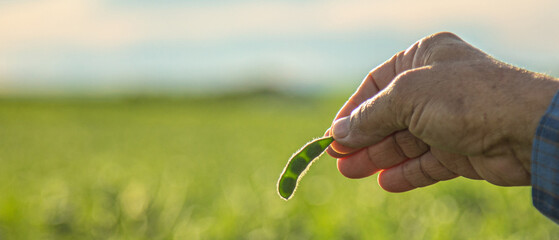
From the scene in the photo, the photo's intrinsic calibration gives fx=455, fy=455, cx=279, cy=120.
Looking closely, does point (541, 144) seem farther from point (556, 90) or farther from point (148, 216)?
point (148, 216)

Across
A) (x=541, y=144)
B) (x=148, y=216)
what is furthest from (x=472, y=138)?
(x=148, y=216)

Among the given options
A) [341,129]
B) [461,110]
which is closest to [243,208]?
[341,129]

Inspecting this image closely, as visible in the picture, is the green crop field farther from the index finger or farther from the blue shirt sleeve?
the blue shirt sleeve

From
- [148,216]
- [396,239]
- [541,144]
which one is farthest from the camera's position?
[148,216]

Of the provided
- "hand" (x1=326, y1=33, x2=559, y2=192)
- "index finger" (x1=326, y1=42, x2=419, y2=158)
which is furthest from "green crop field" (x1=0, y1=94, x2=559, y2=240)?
"hand" (x1=326, y1=33, x2=559, y2=192)

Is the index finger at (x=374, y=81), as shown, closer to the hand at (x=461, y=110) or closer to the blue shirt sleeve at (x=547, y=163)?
the hand at (x=461, y=110)

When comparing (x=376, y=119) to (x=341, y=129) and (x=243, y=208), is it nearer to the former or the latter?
(x=341, y=129)
